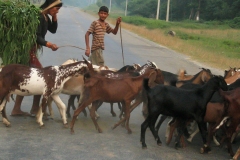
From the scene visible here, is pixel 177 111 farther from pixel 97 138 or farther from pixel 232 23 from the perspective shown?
pixel 232 23

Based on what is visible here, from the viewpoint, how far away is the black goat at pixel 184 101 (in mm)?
6953

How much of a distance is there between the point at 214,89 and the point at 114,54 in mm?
→ 13935

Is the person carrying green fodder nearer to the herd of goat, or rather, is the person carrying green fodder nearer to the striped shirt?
the herd of goat

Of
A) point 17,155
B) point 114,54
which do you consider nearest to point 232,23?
point 114,54

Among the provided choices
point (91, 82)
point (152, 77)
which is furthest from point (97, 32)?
point (91, 82)

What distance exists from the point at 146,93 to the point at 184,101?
664 millimetres

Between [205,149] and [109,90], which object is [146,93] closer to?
[109,90]

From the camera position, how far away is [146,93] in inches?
288

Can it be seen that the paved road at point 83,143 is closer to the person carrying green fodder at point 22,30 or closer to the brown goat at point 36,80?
the brown goat at point 36,80

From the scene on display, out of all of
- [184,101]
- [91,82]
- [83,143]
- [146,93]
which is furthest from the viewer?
[91,82]

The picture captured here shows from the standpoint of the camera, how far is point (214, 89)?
6973mm

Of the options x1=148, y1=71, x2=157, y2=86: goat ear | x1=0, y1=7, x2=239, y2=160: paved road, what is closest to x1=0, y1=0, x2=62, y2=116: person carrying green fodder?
x1=0, y1=7, x2=239, y2=160: paved road

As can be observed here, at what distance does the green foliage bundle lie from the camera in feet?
27.1

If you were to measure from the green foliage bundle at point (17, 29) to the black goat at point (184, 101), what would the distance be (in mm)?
2559
